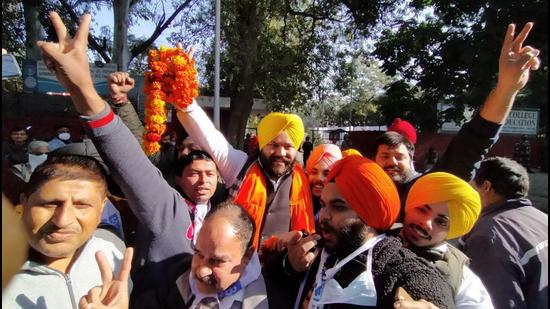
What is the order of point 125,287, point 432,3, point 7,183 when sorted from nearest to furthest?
point 125,287 < point 7,183 < point 432,3

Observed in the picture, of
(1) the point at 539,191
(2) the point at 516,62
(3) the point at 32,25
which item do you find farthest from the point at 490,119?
(3) the point at 32,25

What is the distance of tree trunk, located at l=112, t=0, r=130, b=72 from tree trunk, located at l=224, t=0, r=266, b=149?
3.90 meters

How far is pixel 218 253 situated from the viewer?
71.5 inches

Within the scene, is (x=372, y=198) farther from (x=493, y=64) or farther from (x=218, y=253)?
(x=493, y=64)

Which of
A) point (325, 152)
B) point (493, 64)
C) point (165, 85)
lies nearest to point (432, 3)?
point (493, 64)

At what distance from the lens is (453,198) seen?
2.14m

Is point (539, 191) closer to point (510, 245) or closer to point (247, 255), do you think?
point (510, 245)

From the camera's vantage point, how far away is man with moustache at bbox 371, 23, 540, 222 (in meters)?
2.65

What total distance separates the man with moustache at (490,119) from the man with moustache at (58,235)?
166 centimetres

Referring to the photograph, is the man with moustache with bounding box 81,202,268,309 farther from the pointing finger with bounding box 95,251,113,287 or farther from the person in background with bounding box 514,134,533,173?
the person in background with bounding box 514,134,533,173

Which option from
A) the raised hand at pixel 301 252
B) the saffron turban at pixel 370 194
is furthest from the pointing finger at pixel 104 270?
the saffron turban at pixel 370 194

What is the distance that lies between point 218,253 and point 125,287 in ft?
1.32

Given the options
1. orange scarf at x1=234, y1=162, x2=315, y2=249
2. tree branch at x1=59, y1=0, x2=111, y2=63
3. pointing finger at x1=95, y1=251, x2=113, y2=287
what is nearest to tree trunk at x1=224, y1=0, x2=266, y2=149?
tree branch at x1=59, y1=0, x2=111, y2=63

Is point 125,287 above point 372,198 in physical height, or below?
below
